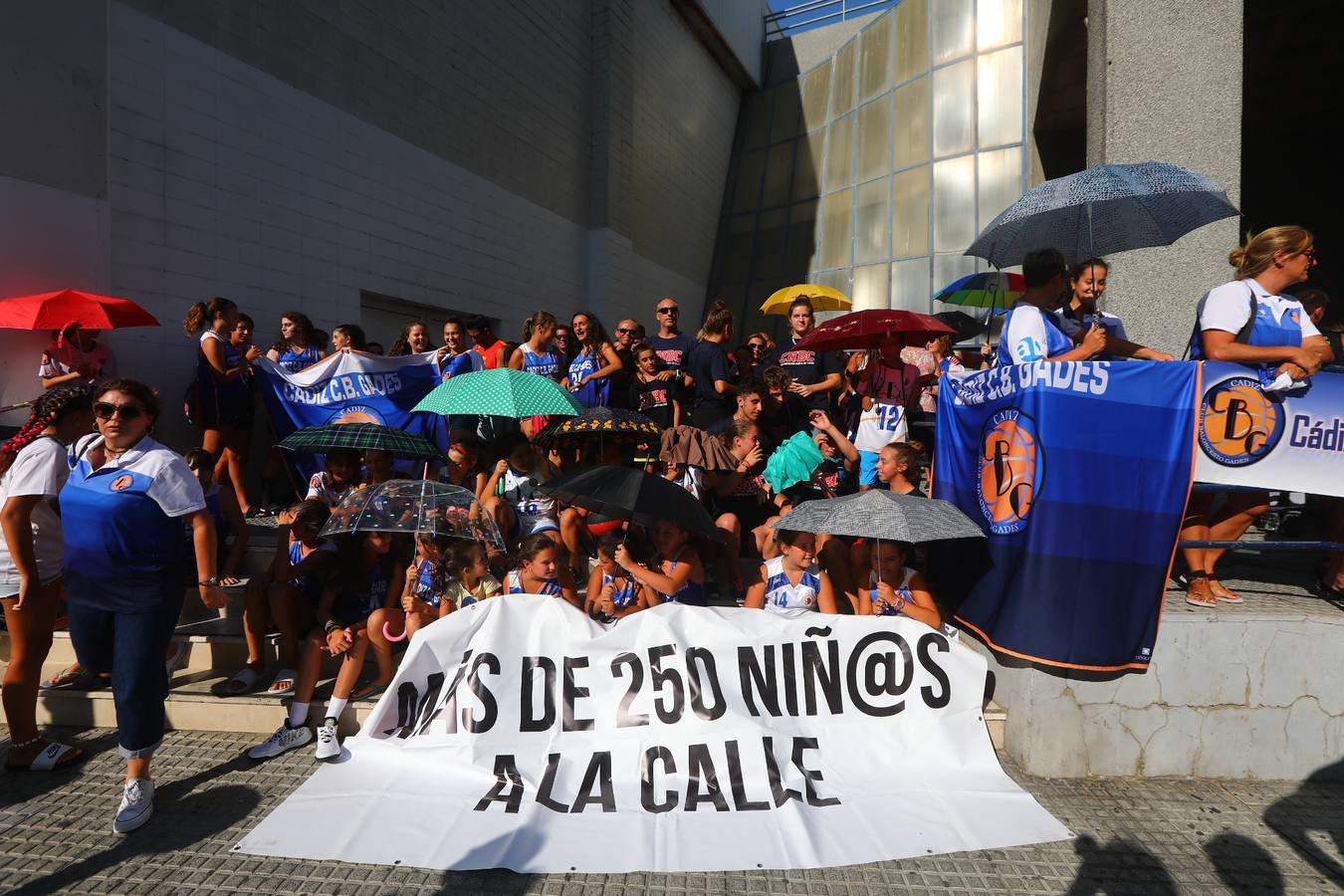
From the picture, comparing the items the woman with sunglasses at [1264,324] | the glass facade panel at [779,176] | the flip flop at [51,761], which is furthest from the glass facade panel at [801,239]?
the flip flop at [51,761]

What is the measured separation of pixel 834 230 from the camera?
17.7m

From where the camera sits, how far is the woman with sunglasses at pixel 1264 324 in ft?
12.3

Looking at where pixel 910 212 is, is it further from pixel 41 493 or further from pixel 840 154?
pixel 41 493

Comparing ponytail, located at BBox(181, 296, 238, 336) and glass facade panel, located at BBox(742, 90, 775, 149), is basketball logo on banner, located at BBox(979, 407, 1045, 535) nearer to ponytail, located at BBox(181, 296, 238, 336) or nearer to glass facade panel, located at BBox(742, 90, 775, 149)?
ponytail, located at BBox(181, 296, 238, 336)

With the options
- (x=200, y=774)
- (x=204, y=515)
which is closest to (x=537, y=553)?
(x=204, y=515)

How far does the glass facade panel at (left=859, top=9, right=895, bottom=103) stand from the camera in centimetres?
1702

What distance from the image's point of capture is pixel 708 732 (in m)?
3.58

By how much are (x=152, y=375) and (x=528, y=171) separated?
6.86 m

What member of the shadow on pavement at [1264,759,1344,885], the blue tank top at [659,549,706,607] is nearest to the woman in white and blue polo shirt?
the blue tank top at [659,549,706,607]

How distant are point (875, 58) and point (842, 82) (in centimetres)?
100

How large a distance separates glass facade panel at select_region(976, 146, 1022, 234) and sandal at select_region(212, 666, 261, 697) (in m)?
14.9

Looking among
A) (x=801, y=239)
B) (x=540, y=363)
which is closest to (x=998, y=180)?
(x=801, y=239)

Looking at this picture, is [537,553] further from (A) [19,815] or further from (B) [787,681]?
(A) [19,815]

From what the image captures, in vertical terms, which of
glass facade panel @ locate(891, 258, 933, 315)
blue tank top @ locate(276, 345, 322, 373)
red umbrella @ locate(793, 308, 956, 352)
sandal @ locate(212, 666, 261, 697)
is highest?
glass facade panel @ locate(891, 258, 933, 315)
